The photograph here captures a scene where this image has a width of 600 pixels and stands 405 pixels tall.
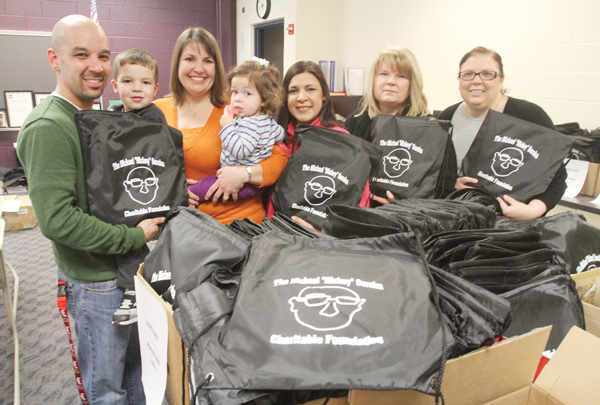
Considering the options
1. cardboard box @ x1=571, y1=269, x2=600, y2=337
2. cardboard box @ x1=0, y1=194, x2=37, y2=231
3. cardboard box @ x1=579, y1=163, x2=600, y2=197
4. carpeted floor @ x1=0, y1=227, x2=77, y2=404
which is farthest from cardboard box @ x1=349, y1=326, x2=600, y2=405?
cardboard box @ x1=0, y1=194, x2=37, y2=231

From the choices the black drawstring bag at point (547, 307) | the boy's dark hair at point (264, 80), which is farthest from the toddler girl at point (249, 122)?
the black drawstring bag at point (547, 307)

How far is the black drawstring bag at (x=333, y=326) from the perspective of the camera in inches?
24.5

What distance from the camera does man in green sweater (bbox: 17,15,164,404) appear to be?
118cm

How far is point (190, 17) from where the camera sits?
6.13m

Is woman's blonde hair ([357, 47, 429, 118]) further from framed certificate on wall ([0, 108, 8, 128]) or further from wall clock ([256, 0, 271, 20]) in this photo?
framed certificate on wall ([0, 108, 8, 128])

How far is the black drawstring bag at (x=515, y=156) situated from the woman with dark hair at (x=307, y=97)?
0.60m

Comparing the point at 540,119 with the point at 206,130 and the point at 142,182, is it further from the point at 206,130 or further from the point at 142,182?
the point at 142,182

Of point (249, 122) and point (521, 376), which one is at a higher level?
point (249, 122)

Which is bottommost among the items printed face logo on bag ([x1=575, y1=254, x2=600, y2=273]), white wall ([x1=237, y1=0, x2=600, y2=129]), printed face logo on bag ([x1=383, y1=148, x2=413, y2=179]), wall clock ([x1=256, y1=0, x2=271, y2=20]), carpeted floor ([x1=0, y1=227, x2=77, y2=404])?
carpeted floor ([x1=0, y1=227, x2=77, y2=404])

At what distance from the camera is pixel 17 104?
5.05 meters

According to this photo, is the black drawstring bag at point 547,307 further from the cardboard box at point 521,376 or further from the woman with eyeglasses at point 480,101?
the woman with eyeglasses at point 480,101

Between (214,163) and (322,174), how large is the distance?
51 cm

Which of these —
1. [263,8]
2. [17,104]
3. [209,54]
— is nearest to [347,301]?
[209,54]

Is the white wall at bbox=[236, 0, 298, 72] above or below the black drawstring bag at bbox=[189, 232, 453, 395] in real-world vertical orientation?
above
